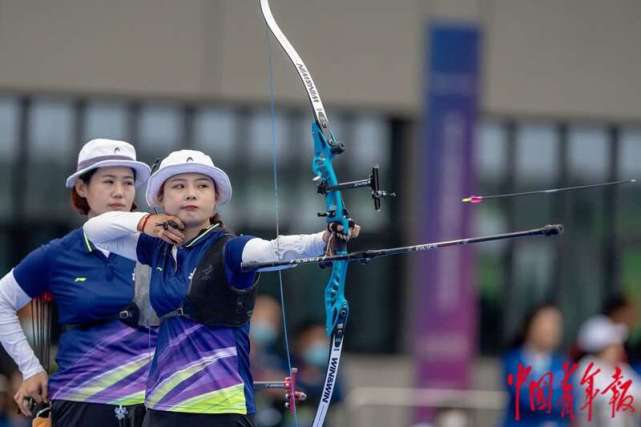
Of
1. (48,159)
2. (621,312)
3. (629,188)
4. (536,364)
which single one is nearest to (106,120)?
(48,159)

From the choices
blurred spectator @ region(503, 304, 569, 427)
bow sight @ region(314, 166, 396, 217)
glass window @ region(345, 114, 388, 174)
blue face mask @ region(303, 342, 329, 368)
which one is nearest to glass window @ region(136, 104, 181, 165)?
glass window @ region(345, 114, 388, 174)

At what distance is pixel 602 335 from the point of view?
9297 millimetres

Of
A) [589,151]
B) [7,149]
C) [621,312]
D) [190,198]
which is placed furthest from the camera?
[589,151]

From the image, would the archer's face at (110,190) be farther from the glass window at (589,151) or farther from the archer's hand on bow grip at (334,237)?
the glass window at (589,151)

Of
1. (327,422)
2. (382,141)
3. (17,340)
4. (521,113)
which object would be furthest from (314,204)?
(17,340)

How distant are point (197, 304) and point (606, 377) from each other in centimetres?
447

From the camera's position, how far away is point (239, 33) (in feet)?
43.7

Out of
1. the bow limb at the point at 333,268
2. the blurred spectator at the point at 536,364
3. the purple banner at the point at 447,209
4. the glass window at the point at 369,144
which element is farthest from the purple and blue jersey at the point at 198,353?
the glass window at the point at 369,144

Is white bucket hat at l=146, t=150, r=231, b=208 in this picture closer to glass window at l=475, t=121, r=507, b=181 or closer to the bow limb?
the bow limb

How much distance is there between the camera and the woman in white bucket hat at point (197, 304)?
4754mm

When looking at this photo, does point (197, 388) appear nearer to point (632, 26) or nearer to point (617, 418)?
point (617, 418)

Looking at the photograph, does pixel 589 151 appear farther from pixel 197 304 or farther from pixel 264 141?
pixel 197 304

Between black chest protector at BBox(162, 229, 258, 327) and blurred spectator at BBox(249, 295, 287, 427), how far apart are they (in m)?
4.56

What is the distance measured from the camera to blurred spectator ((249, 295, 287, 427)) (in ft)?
31.8
